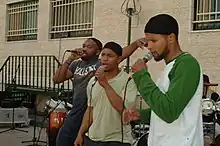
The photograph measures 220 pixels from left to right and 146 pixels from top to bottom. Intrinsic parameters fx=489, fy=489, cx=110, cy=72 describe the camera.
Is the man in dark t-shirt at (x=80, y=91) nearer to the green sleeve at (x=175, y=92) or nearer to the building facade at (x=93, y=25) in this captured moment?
the green sleeve at (x=175, y=92)

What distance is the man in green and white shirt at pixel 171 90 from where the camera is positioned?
9.71 ft

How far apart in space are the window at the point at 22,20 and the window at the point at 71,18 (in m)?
1.05

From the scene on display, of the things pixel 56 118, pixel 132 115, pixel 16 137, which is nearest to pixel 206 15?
pixel 56 118

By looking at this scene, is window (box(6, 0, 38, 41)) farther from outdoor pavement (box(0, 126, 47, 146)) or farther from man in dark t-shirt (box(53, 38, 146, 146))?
man in dark t-shirt (box(53, 38, 146, 146))

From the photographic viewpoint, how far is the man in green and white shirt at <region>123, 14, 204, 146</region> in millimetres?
2959

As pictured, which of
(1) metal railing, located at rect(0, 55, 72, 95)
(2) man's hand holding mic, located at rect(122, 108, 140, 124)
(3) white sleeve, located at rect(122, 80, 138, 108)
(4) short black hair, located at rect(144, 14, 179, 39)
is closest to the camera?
(4) short black hair, located at rect(144, 14, 179, 39)

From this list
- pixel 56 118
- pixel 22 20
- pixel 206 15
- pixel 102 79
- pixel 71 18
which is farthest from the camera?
pixel 22 20

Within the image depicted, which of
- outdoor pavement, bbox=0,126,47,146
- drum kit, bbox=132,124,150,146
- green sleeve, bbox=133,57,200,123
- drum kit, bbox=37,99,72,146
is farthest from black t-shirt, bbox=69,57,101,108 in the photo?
outdoor pavement, bbox=0,126,47,146

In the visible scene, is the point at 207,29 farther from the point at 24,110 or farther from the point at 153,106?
the point at 153,106

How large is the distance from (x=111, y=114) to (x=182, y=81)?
1487 millimetres

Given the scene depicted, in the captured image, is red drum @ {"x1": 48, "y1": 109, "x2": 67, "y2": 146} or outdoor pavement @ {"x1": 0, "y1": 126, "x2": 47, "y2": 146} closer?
red drum @ {"x1": 48, "y1": 109, "x2": 67, "y2": 146}

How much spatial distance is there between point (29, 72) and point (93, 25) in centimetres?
345

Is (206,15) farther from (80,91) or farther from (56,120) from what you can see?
(80,91)

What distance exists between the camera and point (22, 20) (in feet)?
54.2
